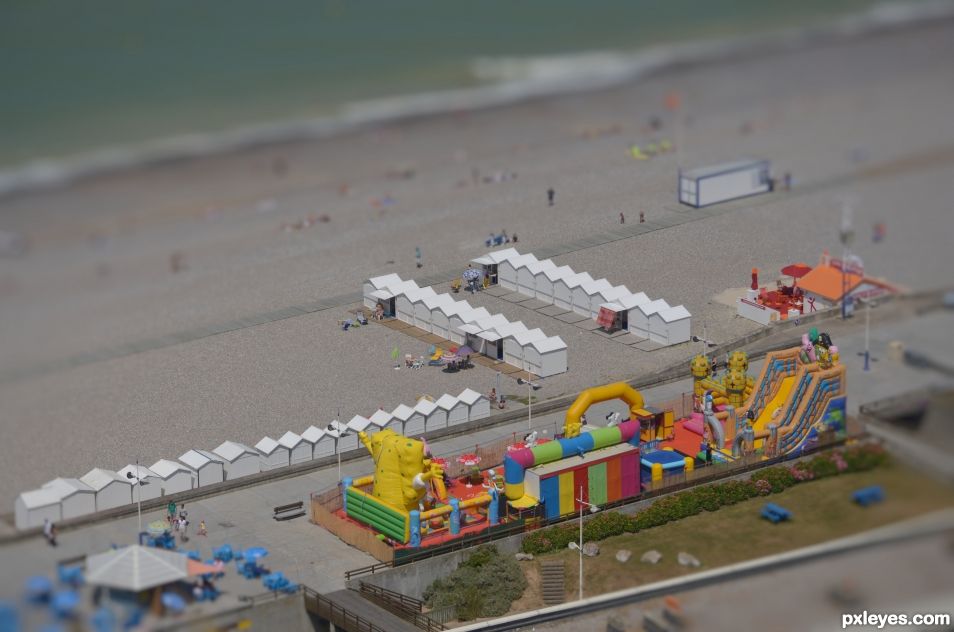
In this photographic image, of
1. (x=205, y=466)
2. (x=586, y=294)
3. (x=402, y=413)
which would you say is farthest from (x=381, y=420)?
(x=586, y=294)

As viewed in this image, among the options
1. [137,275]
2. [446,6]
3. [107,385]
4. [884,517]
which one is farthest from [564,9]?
[884,517]

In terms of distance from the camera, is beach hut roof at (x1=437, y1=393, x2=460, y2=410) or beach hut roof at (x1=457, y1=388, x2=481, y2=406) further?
beach hut roof at (x1=457, y1=388, x2=481, y2=406)

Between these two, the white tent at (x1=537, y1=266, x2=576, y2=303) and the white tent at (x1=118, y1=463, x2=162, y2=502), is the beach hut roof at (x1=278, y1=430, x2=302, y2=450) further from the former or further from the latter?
the white tent at (x1=537, y1=266, x2=576, y2=303)

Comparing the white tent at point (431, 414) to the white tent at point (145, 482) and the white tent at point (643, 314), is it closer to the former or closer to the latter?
the white tent at point (145, 482)

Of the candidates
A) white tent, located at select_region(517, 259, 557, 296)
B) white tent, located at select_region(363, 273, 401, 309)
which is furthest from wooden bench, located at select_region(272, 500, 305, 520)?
white tent, located at select_region(517, 259, 557, 296)

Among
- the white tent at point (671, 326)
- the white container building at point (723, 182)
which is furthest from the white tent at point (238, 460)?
the white container building at point (723, 182)

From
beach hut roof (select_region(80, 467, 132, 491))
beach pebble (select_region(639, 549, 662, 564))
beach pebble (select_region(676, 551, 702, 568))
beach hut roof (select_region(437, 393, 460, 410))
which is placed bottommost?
beach pebble (select_region(639, 549, 662, 564))
